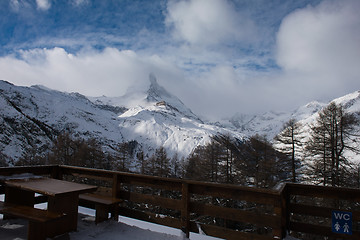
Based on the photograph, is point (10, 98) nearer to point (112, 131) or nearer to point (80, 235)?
point (112, 131)

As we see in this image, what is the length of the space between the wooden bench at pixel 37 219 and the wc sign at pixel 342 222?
4283 millimetres

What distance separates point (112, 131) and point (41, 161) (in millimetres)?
65413

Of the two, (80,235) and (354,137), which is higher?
(354,137)

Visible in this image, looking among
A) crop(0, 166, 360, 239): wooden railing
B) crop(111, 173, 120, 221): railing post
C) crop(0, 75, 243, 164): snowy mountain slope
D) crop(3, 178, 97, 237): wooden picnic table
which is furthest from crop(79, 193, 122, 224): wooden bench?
crop(0, 75, 243, 164): snowy mountain slope

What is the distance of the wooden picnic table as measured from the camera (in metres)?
3.99

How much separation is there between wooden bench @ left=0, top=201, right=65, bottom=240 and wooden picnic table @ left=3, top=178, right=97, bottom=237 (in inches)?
1.0

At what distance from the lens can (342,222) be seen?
3.61 metres

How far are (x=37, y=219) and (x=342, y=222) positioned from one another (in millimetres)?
4582

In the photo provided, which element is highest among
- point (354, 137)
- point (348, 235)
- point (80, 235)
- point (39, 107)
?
point (39, 107)

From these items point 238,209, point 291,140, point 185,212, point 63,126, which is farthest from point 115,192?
point 63,126

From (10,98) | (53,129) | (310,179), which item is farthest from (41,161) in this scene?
(10,98)

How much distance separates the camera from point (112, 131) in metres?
113

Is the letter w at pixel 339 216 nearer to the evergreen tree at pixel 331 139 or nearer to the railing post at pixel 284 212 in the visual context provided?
the railing post at pixel 284 212

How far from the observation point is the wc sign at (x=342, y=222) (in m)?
3.58
